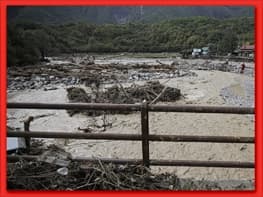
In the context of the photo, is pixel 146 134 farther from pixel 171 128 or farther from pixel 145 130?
pixel 171 128

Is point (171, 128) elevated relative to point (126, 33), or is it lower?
lower

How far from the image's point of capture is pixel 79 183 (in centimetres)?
187

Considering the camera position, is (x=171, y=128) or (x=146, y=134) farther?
(x=171, y=128)

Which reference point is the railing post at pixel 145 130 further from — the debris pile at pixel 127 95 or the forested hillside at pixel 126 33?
the debris pile at pixel 127 95

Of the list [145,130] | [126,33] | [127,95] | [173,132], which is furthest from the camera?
[127,95]

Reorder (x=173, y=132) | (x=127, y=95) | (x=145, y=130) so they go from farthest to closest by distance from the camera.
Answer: (x=127, y=95) → (x=173, y=132) → (x=145, y=130)

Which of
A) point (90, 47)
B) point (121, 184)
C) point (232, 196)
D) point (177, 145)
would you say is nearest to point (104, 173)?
point (121, 184)

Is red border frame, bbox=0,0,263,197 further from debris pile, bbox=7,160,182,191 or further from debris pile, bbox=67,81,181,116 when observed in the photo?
debris pile, bbox=67,81,181,116

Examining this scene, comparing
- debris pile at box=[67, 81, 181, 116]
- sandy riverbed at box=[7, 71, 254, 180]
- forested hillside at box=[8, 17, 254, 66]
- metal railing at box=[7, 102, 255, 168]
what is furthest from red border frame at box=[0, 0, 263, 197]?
debris pile at box=[67, 81, 181, 116]

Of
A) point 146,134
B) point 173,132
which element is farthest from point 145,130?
point 173,132

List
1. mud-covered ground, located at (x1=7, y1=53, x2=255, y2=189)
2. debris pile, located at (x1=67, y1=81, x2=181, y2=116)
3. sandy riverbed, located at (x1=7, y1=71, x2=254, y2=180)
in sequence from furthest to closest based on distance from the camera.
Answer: debris pile, located at (x1=67, y1=81, x2=181, y2=116), sandy riverbed, located at (x1=7, y1=71, x2=254, y2=180), mud-covered ground, located at (x1=7, y1=53, x2=255, y2=189)

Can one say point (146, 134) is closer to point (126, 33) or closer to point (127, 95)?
point (126, 33)
